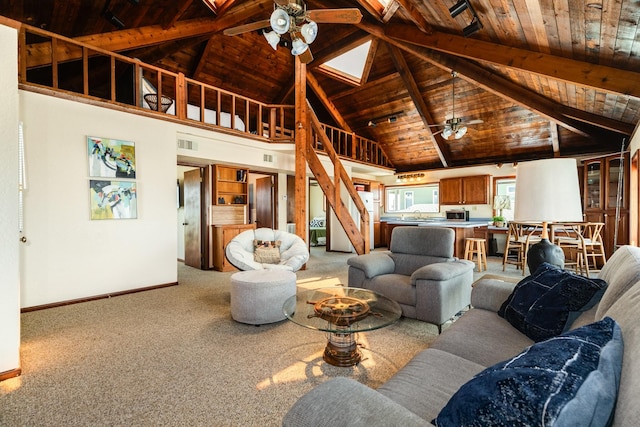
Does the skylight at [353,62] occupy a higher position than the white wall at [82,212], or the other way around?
the skylight at [353,62]

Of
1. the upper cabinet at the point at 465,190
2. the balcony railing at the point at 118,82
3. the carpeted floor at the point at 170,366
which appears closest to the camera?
the carpeted floor at the point at 170,366

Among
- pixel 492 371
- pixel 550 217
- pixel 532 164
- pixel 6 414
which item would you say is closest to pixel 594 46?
pixel 532 164

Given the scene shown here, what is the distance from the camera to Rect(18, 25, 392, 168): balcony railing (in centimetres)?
388

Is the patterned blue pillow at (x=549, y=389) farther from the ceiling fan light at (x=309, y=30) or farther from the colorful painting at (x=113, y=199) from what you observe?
the colorful painting at (x=113, y=199)

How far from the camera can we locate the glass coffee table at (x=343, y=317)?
6.78 ft

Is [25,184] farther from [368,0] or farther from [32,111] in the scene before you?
[368,0]

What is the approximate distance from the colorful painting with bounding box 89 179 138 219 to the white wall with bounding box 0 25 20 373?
2077 millimetres

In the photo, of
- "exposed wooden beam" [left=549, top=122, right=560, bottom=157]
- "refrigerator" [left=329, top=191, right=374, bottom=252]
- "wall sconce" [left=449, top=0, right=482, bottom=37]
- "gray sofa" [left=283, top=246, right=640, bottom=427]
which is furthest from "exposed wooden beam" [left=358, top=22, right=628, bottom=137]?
"gray sofa" [left=283, top=246, right=640, bottom=427]

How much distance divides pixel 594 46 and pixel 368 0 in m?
2.99

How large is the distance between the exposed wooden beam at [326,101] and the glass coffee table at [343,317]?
21.2ft

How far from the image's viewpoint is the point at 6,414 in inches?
68.8

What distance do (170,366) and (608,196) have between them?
25.1 ft

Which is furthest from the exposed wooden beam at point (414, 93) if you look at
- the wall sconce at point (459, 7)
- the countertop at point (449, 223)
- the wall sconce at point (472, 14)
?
the wall sconce at point (459, 7)

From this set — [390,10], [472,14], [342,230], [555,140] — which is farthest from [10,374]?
[555,140]
